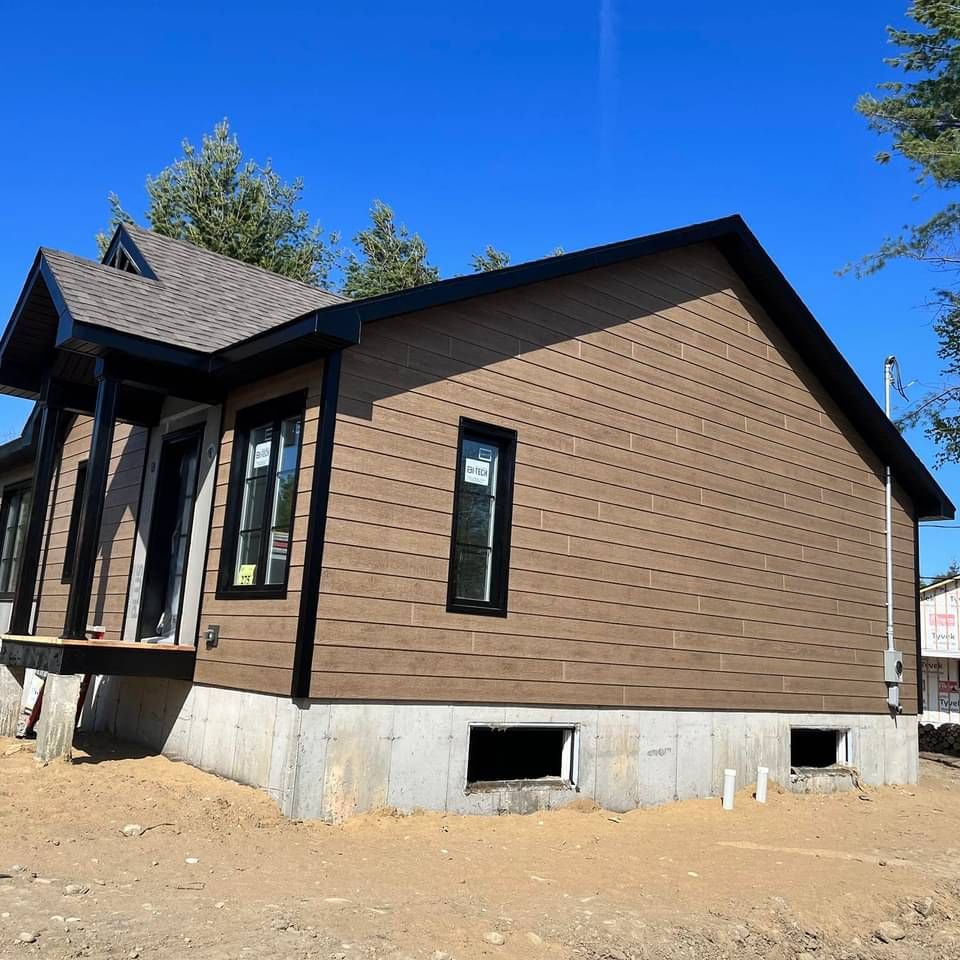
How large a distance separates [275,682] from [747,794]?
583 centimetres

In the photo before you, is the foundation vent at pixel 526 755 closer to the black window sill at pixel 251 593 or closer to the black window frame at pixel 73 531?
the black window sill at pixel 251 593

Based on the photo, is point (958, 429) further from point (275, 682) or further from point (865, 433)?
point (275, 682)

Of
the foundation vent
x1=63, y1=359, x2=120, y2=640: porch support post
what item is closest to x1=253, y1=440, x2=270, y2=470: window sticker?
x1=63, y1=359, x2=120, y2=640: porch support post

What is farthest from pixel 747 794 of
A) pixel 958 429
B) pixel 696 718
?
pixel 958 429

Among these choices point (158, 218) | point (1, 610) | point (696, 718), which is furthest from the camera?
point (158, 218)

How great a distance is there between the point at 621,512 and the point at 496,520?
170cm

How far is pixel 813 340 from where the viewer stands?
41.1ft

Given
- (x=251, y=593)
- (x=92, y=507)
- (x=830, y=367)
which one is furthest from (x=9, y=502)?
(x=830, y=367)

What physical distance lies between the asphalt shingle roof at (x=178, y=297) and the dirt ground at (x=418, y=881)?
3.93 meters

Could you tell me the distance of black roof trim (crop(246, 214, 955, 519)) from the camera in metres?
8.09

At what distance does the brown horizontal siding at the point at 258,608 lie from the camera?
301 inches

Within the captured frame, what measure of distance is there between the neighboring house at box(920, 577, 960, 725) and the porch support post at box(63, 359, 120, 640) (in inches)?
734

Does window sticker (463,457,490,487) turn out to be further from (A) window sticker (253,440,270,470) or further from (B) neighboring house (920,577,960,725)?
(B) neighboring house (920,577,960,725)

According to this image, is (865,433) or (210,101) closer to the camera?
(865,433)
